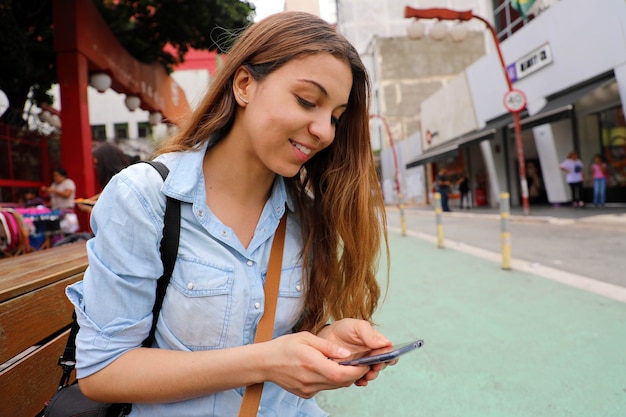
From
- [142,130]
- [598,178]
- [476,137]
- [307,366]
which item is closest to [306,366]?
[307,366]

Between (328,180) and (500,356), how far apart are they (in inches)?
76.4

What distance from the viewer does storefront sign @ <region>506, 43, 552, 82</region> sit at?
12453 mm

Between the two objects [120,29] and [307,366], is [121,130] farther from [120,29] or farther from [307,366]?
[307,366]

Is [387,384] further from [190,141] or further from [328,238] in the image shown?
[190,141]

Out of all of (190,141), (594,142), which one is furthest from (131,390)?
(594,142)

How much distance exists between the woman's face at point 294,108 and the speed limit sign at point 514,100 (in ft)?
37.7

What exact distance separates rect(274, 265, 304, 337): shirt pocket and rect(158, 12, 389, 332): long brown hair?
0.15 feet

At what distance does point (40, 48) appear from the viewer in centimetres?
818

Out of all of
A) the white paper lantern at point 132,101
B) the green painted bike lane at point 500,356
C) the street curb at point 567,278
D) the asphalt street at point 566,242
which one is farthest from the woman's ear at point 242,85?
the white paper lantern at point 132,101

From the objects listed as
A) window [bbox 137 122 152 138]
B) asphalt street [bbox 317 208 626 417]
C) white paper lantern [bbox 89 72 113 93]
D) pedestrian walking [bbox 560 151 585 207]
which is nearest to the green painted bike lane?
asphalt street [bbox 317 208 626 417]

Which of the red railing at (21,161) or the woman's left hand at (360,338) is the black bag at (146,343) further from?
the red railing at (21,161)

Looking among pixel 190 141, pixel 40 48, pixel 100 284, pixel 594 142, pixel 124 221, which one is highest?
pixel 40 48

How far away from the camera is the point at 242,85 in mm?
1230

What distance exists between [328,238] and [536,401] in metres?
1.56
